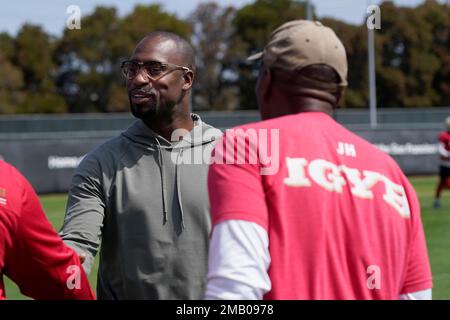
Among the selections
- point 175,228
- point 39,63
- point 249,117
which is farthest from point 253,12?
point 175,228

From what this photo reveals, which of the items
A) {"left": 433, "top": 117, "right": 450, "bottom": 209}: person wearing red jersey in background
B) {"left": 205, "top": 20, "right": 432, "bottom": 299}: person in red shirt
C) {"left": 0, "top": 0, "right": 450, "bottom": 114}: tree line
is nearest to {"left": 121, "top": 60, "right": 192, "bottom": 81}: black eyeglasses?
{"left": 205, "top": 20, "right": 432, "bottom": 299}: person in red shirt

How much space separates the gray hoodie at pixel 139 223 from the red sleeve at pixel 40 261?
55cm

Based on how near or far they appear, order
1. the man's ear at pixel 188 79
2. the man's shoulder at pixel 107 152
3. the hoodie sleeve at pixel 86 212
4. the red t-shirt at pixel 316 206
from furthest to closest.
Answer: the man's ear at pixel 188 79, the man's shoulder at pixel 107 152, the hoodie sleeve at pixel 86 212, the red t-shirt at pixel 316 206

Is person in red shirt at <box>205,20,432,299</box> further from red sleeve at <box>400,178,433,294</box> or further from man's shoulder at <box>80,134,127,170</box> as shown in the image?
man's shoulder at <box>80,134,127,170</box>

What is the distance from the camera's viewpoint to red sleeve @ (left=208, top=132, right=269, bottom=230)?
9.05 ft

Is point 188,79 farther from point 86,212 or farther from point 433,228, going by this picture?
point 433,228

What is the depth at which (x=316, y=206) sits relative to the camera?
9.36 feet

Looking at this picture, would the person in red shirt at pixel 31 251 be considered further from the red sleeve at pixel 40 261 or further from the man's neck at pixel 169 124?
the man's neck at pixel 169 124

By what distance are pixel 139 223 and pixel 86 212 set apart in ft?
0.81

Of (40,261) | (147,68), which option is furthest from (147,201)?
Answer: (40,261)

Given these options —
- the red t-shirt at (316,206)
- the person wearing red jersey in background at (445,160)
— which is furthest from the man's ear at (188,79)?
the person wearing red jersey in background at (445,160)

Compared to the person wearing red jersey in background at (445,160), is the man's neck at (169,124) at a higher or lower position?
higher

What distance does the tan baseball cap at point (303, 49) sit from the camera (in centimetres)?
299

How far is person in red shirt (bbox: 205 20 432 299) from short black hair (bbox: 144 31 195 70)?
1.89m
